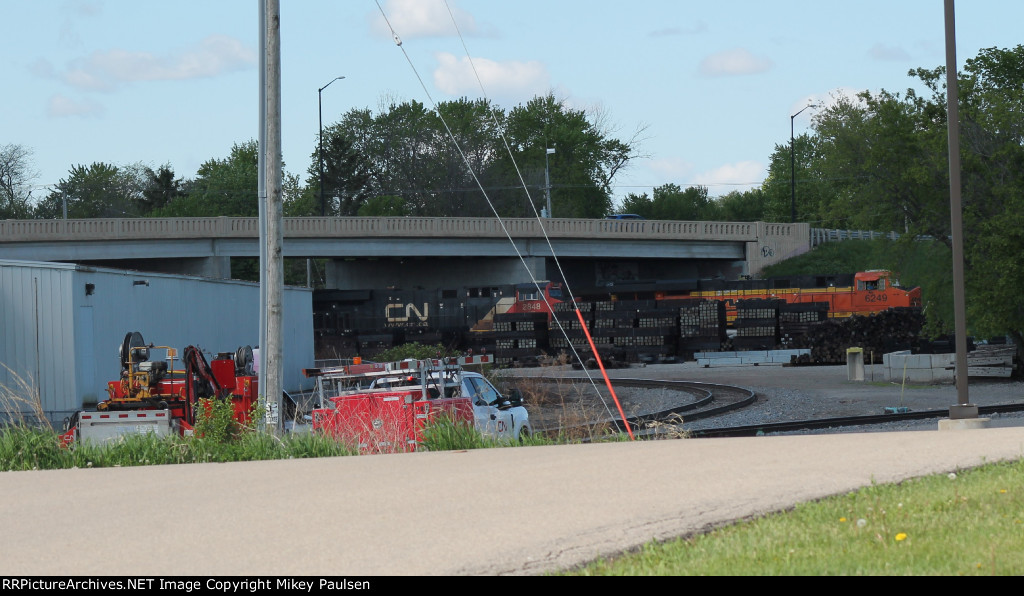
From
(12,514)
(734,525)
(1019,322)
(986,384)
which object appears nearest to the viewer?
(734,525)

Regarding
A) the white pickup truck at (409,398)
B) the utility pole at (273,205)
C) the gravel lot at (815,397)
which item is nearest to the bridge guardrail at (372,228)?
the gravel lot at (815,397)

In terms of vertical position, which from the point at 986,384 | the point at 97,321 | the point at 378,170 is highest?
the point at 378,170

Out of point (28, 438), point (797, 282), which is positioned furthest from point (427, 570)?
point (797, 282)

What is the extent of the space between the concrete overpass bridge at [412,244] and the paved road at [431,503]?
50349mm

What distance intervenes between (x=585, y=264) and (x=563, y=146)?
36691 mm

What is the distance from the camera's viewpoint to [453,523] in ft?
26.2

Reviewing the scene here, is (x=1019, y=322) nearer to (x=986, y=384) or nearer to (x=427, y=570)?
(x=986, y=384)

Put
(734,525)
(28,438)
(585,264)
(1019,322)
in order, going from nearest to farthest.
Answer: (734,525) < (28,438) < (1019,322) < (585,264)

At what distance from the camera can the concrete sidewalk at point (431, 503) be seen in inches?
280

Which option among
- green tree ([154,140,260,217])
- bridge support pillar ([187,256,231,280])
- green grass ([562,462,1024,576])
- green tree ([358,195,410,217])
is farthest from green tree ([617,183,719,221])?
green grass ([562,462,1024,576])

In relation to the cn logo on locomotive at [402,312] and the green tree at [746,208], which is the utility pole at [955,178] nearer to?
the cn logo on locomotive at [402,312]

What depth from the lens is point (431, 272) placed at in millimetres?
83438

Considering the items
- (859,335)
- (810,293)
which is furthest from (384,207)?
(859,335)

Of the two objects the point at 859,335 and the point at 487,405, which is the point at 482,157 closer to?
the point at 859,335
